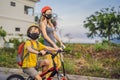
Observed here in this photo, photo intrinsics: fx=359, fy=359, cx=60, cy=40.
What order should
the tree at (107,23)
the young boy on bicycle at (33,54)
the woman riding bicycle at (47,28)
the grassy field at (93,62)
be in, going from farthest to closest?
the tree at (107,23)
the grassy field at (93,62)
the woman riding bicycle at (47,28)
the young boy on bicycle at (33,54)

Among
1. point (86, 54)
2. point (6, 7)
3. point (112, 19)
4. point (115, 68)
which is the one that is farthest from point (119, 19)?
point (115, 68)

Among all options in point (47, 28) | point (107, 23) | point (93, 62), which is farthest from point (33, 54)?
point (107, 23)

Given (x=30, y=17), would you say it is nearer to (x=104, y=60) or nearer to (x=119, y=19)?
(x=119, y=19)

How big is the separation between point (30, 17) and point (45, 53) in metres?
34.8

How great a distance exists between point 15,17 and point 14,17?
0.67 ft

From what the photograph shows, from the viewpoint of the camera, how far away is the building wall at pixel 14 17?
36.0 m

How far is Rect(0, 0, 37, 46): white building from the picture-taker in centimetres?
3602

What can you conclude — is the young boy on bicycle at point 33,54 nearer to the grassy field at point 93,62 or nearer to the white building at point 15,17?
the grassy field at point 93,62

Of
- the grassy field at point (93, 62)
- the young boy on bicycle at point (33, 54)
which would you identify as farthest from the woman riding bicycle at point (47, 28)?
the grassy field at point (93, 62)

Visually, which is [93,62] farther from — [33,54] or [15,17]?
[15,17]

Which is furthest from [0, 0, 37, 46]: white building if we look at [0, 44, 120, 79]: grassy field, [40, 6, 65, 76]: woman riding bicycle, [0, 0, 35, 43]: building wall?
[40, 6, 65, 76]: woman riding bicycle

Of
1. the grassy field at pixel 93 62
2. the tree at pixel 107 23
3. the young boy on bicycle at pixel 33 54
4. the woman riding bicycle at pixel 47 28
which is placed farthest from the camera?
the tree at pixel 107 23

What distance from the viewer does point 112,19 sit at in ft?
99.3

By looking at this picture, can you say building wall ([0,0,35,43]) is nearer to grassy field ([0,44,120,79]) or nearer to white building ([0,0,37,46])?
white building ([0,0,37,46])
